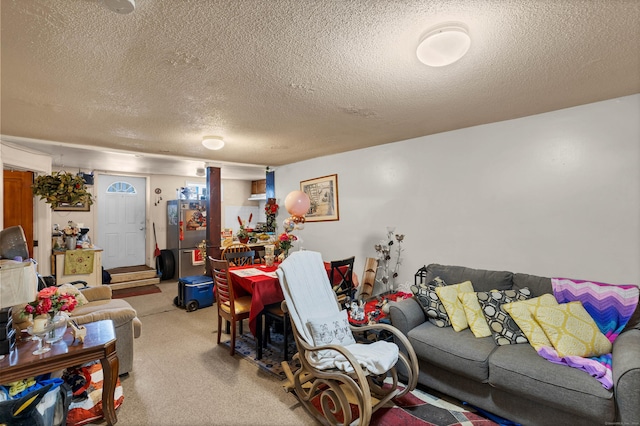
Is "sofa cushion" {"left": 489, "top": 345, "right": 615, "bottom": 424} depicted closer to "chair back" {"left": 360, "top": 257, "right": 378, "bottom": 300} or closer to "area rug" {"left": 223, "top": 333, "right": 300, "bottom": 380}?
"area rug" {"left": 223, "top": 333, "right": 300, "bottom": 380}

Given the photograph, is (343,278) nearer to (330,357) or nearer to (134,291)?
(330,357)

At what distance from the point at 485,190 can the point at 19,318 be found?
413 centimetres

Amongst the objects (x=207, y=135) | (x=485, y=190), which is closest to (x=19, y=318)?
(x=207, y=135)

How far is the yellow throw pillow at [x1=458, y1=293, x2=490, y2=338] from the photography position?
91.4 inches

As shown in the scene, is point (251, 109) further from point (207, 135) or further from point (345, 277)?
point (345, 277)

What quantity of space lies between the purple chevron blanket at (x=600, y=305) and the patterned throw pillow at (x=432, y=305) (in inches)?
26.5

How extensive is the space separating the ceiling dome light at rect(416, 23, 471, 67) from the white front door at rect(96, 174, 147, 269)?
6.86m

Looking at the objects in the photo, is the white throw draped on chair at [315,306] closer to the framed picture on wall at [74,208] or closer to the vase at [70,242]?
the vase at [70,242]

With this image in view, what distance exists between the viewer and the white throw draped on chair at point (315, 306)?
1957 millimetres

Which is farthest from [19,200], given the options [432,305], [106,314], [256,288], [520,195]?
[520,195]

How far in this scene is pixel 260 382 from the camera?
99.3 inches

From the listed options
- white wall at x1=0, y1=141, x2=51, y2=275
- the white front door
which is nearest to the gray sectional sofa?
white wall at x1=0, y1=141, x2=51, y2=275

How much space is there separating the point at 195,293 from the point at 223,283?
1.66 m

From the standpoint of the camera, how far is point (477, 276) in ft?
8.98
